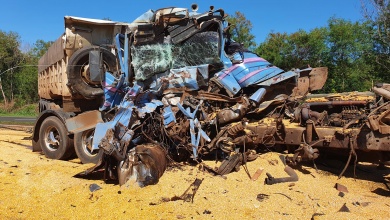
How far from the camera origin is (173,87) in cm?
680

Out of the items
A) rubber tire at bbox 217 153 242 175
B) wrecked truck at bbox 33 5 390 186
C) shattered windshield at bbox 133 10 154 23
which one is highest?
shattered windshield at bbox 133 10 154 23

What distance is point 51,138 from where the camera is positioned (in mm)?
7953

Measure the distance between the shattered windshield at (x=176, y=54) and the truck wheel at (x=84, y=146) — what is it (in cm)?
160

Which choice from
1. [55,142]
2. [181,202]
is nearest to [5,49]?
[55,142]

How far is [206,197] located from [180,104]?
2161 millimetres

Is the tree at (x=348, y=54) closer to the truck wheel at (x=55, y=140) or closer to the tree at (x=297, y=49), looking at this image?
the tree at (x=297, y=49)

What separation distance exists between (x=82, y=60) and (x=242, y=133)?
3925 millimetres

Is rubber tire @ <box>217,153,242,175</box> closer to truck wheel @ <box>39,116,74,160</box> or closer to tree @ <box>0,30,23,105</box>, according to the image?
truck wheel @ <box>39,116,74,160</box>

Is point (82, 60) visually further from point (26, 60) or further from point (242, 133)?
point (26, 60)

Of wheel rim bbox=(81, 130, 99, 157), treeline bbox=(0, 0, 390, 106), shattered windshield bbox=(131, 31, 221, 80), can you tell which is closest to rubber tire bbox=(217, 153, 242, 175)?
shattered windshield bbox=(131, 31, 221, 80)

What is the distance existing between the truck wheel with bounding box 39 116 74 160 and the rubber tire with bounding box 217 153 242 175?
143 inches

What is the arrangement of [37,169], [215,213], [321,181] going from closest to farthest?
[215,213] < [321,181] < [37,169]

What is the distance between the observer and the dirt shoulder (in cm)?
413

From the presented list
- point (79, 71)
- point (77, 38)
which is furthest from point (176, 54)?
point (77, 38)
